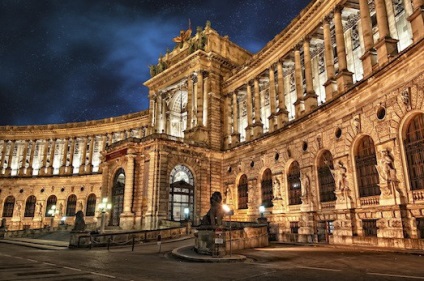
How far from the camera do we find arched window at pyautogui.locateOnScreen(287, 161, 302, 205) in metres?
27.2

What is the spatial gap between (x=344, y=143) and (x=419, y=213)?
22.2ft

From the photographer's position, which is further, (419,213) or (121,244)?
(121,244)

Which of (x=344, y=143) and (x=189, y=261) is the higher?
(x=344, y=143)

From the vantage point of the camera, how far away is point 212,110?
39750 mm

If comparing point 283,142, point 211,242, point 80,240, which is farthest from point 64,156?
point 211,242

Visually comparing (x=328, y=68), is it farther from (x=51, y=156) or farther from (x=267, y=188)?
(x=51, y=156)

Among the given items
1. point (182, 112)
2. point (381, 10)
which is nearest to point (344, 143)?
point (381, 10)

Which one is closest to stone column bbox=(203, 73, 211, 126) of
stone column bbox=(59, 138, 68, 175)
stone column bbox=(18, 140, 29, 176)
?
stone column bbox=(59, 138, 68, 175)

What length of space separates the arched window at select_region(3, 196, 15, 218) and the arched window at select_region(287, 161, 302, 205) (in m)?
51.2

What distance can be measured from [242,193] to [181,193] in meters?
6.68

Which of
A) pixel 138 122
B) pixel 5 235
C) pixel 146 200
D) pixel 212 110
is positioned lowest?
pixel 5 235

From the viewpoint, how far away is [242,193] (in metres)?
35.0

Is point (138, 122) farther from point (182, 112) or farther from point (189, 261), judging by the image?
point (189, 261)

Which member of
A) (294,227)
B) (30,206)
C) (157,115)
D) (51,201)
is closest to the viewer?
(294,227)
